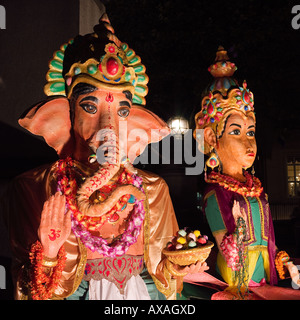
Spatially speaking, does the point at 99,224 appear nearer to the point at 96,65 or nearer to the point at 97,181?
the point at 97,181

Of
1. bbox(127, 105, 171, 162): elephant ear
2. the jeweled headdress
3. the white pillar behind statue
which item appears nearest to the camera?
bbox(127, 105, 171, 162): elephant ear

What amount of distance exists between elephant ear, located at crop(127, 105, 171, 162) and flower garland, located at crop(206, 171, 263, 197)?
87cm

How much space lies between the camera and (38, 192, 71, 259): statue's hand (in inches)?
86.1

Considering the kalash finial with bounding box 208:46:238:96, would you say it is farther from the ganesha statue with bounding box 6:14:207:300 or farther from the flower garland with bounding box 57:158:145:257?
the flower garland with bounding box 57:158:145:257

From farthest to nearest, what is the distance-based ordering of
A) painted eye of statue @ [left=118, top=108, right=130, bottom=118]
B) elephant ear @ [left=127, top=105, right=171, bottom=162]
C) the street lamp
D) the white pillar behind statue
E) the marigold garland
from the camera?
the street lamp, the white pillar behind statue, the marigold garland, elephant ear @ [left=127, top=105, right=171, bottom=162], painted eye of statue @ [left=118, top=108, right=130, bottom=118]

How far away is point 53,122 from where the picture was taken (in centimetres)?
261

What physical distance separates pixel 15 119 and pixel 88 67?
128 cm

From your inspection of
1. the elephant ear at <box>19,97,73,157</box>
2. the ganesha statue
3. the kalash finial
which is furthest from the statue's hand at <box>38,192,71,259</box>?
the kalash finial

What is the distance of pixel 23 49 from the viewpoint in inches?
140

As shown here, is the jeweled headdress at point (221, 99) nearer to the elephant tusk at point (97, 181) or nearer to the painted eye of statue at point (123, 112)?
the painted eye of statue at point (123, 112)

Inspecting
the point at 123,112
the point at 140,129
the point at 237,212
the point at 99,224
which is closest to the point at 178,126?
the point at 237,212

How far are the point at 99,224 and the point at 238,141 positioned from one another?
5.30 feet

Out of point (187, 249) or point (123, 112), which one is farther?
point (123, 112)

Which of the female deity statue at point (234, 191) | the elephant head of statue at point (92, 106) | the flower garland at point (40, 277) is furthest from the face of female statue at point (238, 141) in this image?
A: the flower garland at point (40, 277)
